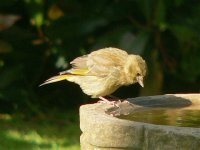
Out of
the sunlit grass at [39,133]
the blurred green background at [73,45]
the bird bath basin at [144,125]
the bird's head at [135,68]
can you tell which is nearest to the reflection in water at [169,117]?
the bird bath basin at [144,125]

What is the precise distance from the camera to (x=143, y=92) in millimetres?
9031

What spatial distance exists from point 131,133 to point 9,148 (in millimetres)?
3602

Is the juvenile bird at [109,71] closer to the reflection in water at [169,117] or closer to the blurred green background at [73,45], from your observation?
the reflection in water at [169,117]

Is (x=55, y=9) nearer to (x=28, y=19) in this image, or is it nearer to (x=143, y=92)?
(x=28, y=19)

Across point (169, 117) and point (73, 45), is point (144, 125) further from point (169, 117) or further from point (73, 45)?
point (73, 45)

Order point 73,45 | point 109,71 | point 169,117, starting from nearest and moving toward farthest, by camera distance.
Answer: point 169,117, point 109,71, point 73,45

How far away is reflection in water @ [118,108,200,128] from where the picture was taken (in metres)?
4.97

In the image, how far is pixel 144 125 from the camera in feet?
13.8

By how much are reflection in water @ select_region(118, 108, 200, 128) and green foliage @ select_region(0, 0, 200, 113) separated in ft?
9.82

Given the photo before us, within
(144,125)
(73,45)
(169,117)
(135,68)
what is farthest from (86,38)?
(144,125)

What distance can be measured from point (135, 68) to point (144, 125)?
1.51 meters

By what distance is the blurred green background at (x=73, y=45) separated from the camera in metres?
8.45

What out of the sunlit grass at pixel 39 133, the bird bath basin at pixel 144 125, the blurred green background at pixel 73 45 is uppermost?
the blurred green background at pixel 73 45

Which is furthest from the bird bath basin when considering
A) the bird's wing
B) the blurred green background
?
the blurred green background
